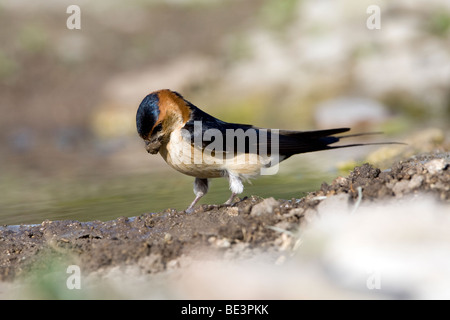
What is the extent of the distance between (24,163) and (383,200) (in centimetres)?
749

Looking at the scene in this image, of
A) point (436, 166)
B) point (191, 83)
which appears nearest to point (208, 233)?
point (436, 166)

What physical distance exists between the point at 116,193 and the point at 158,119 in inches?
88.2

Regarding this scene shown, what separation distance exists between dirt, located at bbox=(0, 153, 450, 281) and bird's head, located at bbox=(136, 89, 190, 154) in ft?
1.97

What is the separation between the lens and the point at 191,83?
45.6ft

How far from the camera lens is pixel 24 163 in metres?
10.1

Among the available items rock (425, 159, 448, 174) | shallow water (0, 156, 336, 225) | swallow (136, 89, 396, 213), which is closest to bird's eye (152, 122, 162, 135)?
swallow (136, 89, 396, 213)

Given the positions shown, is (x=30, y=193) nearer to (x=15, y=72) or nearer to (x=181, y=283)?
(x=181, y=283)

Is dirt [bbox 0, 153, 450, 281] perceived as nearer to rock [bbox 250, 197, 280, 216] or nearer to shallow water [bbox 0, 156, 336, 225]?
rock [bbox 250, 197, 280, 216]

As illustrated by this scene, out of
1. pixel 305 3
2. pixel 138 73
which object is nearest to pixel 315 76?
pixel 305 3

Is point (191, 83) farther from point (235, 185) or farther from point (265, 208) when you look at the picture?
point (265, 208)

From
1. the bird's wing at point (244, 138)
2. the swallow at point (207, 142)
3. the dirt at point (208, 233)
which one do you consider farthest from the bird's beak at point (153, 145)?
the dirt at point (208, 233)

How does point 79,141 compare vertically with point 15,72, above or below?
below

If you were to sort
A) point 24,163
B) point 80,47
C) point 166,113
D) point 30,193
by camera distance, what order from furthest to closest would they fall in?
point 80,47
point 24,163
point 30,193
point 166,113

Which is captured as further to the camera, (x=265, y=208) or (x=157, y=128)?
(x=157, y=128)
